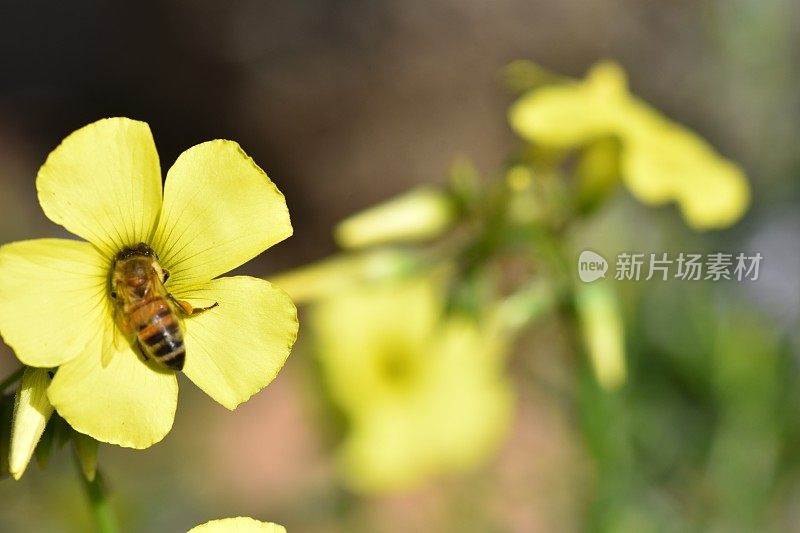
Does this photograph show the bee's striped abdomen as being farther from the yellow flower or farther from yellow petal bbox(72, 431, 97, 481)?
yellow petal bbox(72, 431, 97, 481)

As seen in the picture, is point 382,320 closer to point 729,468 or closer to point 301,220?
point 729,468

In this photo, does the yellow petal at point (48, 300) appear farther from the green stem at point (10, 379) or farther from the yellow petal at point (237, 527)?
the yellow petal at point (237, 527)

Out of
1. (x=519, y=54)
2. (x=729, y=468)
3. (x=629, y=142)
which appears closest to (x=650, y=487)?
(x=729, y=468)

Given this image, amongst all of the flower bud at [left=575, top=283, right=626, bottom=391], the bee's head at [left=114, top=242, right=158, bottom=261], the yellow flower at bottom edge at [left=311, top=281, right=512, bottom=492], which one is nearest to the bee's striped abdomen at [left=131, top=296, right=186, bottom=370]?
the bee's head at [left=114, top=242, right=158, bottom=261]

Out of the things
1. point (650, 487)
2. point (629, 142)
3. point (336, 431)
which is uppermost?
point (629, 142)

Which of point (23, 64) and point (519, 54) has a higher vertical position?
point (519, 54)

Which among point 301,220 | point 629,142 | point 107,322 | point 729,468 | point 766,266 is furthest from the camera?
point 301,220

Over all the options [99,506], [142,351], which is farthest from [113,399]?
[99,506]
